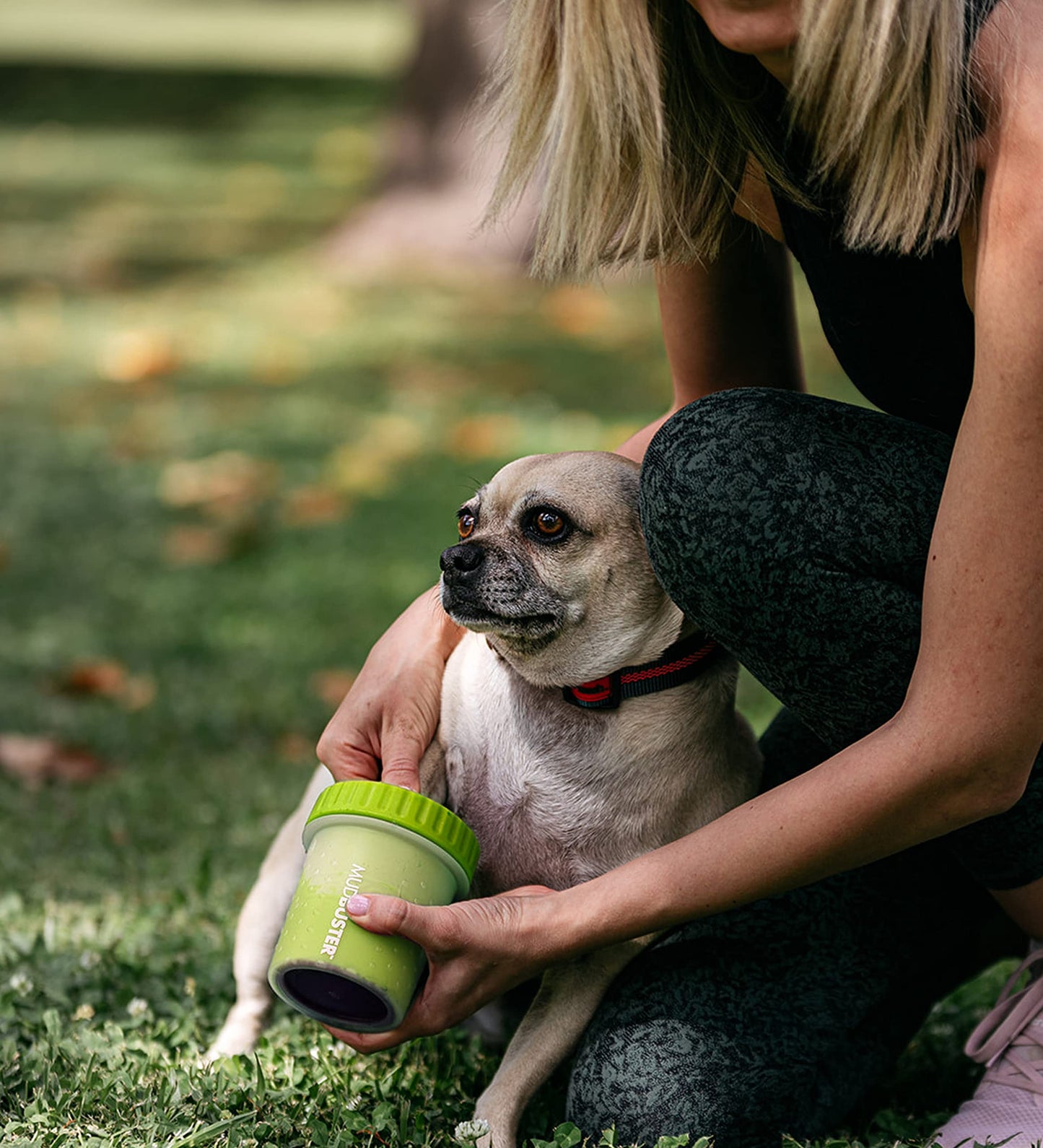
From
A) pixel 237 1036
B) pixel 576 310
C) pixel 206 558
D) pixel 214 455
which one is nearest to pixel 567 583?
pixel 237 1036

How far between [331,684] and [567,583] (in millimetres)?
1806

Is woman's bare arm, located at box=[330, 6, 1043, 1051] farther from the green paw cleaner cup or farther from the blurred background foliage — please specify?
the blurred background foliage

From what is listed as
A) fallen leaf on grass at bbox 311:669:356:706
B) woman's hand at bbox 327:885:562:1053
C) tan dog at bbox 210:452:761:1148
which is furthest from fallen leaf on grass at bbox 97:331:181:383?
woman's hand at bbox 327:885:562:1053

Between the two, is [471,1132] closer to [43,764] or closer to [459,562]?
[459,562]

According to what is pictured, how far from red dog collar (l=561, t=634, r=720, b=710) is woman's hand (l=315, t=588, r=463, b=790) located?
222 millimetres

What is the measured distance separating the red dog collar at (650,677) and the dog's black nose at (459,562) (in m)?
0.22

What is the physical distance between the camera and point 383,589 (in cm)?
446

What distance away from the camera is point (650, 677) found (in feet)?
6.93

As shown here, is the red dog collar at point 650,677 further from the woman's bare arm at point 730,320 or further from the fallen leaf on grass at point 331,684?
the fallen leaf on grass at point 331,684

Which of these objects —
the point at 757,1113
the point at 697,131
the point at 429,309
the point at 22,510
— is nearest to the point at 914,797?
the point at 757,1113

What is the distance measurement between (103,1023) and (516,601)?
2.95 feet

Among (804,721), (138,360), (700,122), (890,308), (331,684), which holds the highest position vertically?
(700,122)

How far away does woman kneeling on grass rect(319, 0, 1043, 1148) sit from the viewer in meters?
1.65

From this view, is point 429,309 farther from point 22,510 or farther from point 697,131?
point 697,131
